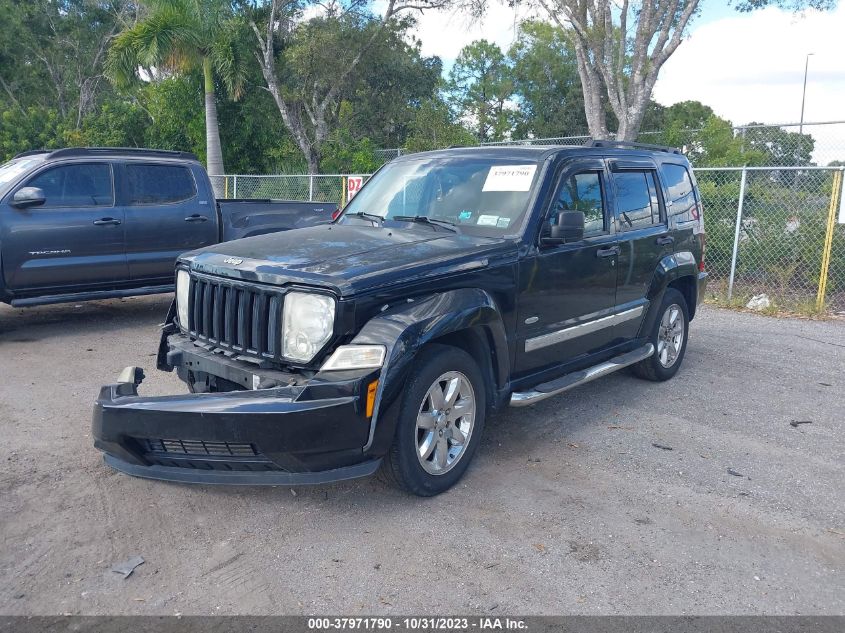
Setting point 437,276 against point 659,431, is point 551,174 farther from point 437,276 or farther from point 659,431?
point 659,431

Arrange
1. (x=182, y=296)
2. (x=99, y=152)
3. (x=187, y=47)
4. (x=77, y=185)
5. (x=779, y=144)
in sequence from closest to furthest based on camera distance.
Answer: (x=182, y=296) < (x=77, y=185) < (x=99, y=152) < (x=779, y=144) < (x=187, y=47)

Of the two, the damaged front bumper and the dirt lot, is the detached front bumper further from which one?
the dirt lot

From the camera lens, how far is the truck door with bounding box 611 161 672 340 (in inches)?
217

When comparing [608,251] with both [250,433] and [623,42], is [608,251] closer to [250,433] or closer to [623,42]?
[250,433]

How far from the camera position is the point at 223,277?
404 cm

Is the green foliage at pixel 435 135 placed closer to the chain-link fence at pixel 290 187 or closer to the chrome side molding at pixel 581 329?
the chain-link fence at pixel 290 187

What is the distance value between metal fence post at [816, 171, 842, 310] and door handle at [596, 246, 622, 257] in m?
5.73

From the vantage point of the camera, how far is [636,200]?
5.79 m

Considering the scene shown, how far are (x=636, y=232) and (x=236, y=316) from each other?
10.7 ft

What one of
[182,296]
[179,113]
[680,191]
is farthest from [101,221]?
[179,113]

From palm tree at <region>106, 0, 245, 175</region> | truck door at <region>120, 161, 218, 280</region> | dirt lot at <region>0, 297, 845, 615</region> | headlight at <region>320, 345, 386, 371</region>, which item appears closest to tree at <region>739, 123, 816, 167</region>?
dirt lot at <region>0, 297, 845, 615</region>

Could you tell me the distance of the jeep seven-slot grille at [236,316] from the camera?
3721 mm

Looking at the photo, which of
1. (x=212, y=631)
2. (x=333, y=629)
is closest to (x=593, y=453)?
(x=333, y=629)

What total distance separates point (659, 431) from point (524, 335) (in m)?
1.47
